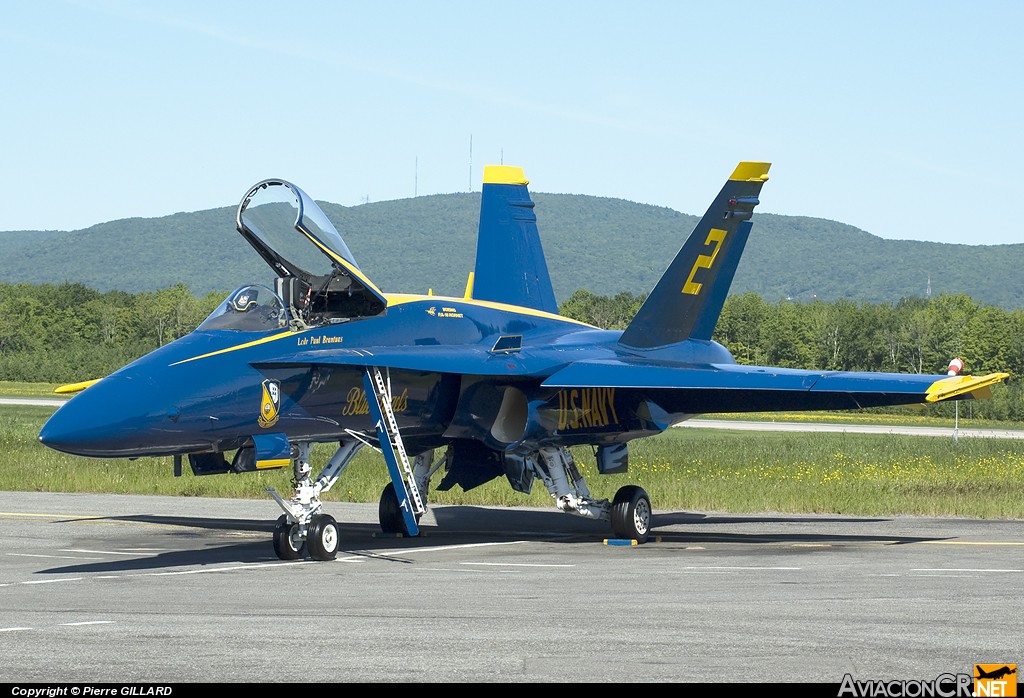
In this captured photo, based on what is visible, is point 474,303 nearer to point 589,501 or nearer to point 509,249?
point 509,249

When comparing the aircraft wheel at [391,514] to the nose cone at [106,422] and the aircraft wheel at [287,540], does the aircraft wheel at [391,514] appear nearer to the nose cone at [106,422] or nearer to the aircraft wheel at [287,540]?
the aircraft wheel at [287,540]

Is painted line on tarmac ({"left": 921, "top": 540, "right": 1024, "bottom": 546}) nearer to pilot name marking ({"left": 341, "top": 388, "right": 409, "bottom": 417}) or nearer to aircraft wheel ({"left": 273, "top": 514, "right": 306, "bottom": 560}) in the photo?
pilot name marking ({"left": 341, "top": 388, "right": 409, "bottom": 417})

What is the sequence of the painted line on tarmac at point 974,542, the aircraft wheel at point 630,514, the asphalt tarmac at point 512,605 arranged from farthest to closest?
the aircraft wheel at point 630,514 → the painted line on tarmac at point 974,542 → the asphalt tarmac at point 512,605

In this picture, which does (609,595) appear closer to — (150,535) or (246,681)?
(246,681)

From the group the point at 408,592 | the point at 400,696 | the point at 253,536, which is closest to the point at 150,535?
the point at 253,536

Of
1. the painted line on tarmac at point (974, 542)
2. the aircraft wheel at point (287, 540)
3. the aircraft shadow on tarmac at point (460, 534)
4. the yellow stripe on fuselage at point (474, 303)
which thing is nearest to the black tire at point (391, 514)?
the aircraft shadow on tarmac at point (460, 534)

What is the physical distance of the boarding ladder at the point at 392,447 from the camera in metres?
14.0

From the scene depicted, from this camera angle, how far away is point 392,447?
14.3 metres

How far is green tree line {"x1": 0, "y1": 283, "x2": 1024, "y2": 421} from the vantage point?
9212 cm

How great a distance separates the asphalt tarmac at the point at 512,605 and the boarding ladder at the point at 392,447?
619 mm

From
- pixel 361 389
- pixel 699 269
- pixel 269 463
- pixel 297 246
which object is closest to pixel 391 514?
pixel 361 389

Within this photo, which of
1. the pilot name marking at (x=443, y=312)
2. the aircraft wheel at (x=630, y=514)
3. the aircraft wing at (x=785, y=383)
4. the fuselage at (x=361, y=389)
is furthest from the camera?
the aircraft wheel at (x=630, y=514)

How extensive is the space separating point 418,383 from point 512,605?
18.2 feet

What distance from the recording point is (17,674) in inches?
283
